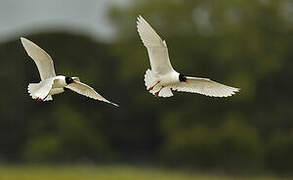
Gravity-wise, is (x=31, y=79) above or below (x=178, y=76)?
above

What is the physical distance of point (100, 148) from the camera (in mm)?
29859

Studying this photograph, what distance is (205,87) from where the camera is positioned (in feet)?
28.8

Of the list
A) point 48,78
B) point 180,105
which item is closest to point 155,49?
point 48,78

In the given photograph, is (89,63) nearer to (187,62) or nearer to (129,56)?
(129,56)

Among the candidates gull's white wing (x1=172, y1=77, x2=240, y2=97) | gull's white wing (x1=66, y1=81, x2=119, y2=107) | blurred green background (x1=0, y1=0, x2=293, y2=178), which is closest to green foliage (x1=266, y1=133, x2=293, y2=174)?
blurred green background (x1=0, y1=0, x2=293, y2=178)

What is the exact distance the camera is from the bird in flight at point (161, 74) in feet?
27.7

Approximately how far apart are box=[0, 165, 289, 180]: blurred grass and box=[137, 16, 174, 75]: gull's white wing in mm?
12318

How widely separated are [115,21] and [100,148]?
479 centimetres

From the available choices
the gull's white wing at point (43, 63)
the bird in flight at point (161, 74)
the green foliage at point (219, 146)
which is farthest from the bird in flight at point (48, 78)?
the green foliage at point (219, 146)

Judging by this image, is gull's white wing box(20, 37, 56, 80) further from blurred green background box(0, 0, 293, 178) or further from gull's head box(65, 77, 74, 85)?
blurred green background box(0, 0, 293, 178)

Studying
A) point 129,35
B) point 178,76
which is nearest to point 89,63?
point 129,35

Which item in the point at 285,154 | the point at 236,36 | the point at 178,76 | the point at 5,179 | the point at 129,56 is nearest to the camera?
the point at 178,76

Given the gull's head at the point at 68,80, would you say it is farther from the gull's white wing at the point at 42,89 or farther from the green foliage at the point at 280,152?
the green foliage at the point at 280,152

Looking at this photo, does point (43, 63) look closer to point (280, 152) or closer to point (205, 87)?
point (205, 87)
